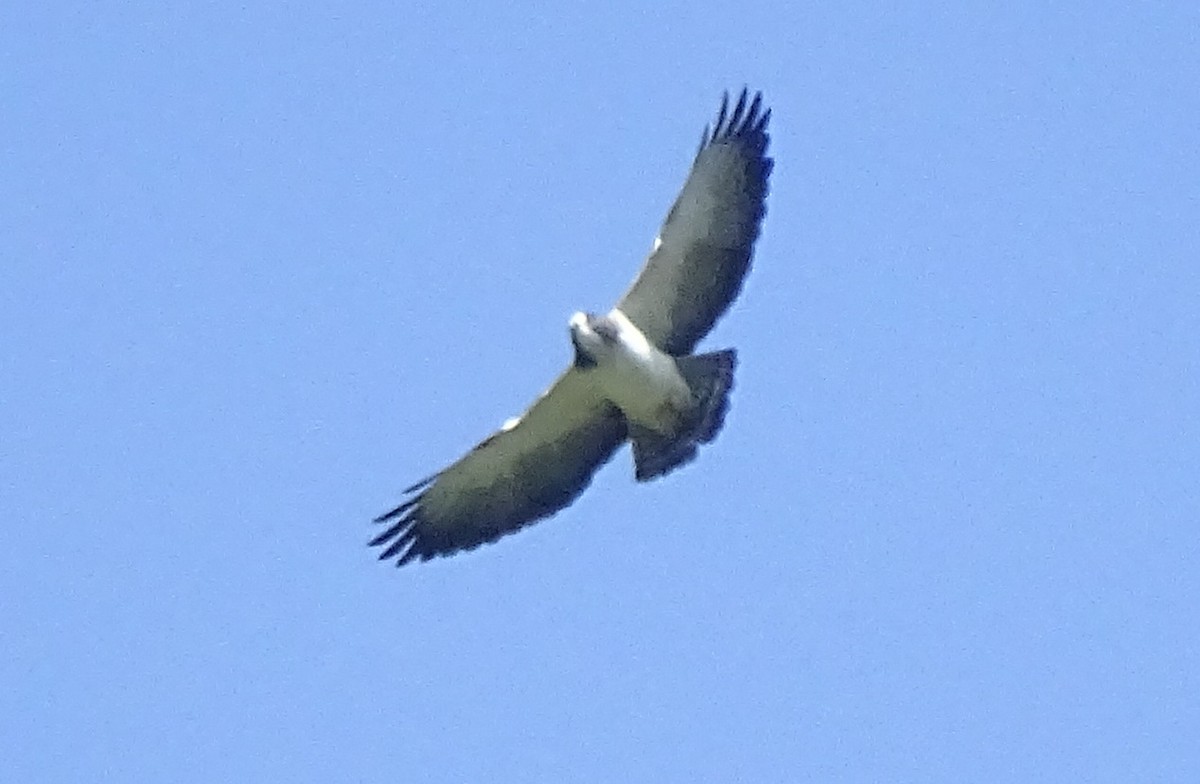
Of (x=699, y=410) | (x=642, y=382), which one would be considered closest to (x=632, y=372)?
(x=642, y=382)

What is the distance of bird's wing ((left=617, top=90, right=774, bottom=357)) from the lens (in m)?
14.9

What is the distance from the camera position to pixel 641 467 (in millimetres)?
15031

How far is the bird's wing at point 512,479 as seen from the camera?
49.6 feet

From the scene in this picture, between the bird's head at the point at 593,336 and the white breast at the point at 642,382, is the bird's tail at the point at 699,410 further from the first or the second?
the bird's head at the point at 593,336

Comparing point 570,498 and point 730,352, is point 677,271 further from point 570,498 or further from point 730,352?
point 570,498

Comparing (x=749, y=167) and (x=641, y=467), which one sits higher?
(x=749, y=167)

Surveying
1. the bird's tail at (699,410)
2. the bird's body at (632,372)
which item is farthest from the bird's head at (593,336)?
the bird's tail at (699,410)

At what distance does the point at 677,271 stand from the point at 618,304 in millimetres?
404

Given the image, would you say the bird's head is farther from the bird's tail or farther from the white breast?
the bird's tail

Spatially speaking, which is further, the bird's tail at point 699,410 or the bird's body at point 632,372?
the bird's tail at point 699,410

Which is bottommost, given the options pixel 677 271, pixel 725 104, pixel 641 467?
pixel 641 467

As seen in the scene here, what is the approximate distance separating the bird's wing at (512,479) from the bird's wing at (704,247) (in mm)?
610

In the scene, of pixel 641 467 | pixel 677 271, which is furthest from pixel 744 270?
pixel 641 467

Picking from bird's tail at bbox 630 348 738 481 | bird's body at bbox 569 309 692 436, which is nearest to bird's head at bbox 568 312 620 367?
bird's body at bbox 569 309 692 436
